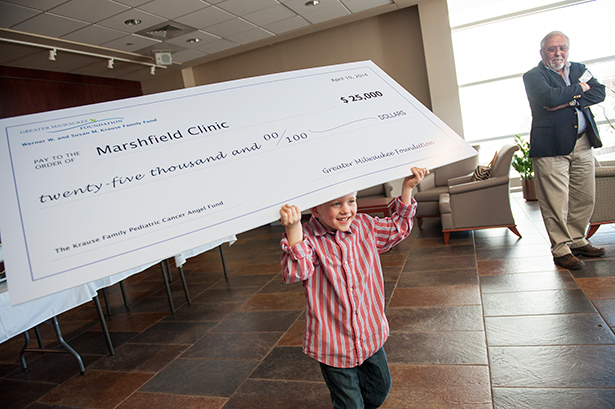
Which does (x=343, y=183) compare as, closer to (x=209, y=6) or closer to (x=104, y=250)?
(x=104, y=250)

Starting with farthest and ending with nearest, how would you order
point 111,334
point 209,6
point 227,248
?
1. point 227,248
2. point 209,6
3. point 111,334

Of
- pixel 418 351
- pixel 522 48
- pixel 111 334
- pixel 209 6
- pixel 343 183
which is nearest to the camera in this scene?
pixel 343 183

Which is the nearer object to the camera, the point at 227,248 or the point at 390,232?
the point at 390,232

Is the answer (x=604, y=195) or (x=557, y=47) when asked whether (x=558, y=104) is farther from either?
(x=604, y=195)

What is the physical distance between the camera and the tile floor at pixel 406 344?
6.33ft

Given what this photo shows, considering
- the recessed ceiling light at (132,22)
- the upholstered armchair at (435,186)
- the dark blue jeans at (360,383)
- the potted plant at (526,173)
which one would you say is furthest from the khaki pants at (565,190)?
the recessed ceiling light at (132,22)

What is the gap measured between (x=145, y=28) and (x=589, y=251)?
5577 millimetres

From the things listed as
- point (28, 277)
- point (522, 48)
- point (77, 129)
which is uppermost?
point (522, 48)

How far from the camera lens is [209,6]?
16.2 ft

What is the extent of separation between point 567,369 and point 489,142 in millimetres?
5981

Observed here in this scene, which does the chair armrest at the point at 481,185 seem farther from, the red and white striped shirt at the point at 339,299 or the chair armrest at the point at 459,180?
the red and white striped shirt at the point at 339,299

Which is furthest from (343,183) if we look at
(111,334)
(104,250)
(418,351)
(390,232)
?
(111,334)

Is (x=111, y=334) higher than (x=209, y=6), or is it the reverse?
(x=209, y=6)

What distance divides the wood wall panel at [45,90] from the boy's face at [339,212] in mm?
6136
